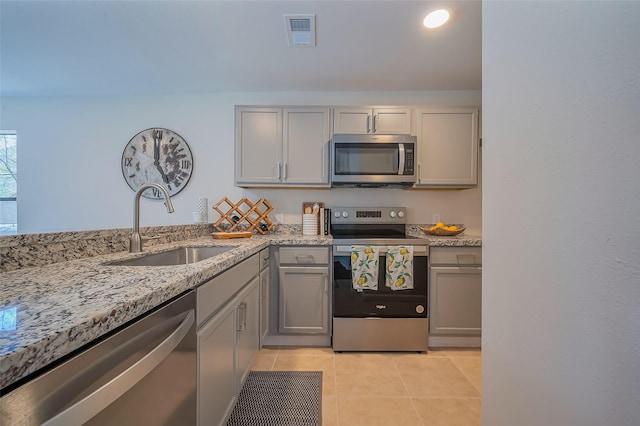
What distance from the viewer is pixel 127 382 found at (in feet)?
1.64

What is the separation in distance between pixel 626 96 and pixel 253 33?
199cm

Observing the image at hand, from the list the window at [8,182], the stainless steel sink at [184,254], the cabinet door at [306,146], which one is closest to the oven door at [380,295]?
the cabinet door at [306,146]

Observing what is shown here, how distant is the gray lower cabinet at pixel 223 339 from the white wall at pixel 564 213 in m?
0.96

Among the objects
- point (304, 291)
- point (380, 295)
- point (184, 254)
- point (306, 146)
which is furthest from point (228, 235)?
point (380, 295)

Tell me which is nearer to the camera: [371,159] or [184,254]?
[184,254]

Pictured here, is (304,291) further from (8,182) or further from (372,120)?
(8,182)

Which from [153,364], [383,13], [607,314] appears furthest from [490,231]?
[383,13]

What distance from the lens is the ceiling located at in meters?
1.53

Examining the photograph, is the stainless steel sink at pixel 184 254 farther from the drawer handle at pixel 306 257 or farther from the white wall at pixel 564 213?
the white wall at pixel 564 213

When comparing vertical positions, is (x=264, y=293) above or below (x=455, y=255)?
below

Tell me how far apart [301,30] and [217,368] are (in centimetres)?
208

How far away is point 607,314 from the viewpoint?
1.32 ft

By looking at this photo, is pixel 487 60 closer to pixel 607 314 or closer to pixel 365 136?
pixel 607 314

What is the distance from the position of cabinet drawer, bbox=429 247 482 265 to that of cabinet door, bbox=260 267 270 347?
137 cm
